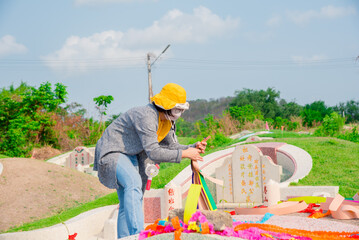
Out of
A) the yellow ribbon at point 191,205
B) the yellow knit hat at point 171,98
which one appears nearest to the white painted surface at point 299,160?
the yellow knit hat at point 171,98

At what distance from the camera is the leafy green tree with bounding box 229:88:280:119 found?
35.7 metres

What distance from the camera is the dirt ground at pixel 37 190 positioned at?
7943 millimetres

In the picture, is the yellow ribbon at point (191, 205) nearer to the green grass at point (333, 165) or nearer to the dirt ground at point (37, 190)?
the green grass at point (333, 165)

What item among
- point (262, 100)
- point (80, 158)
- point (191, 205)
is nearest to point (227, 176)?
point (191, 205)

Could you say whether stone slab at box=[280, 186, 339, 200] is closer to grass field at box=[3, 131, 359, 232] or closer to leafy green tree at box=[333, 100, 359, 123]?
grass field at box=[3, 131, 359, 232]

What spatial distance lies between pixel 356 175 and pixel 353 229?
457cm

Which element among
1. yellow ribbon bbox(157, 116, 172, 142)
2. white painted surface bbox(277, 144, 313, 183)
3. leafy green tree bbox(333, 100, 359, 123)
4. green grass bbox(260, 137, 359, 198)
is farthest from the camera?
leafy green tree bbox(333, 100, 359, 123)

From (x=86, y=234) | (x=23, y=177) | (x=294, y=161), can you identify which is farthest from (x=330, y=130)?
(x=86, y=234)

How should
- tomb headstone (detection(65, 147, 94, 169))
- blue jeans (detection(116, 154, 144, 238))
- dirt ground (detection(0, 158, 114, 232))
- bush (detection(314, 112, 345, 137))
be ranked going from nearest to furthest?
blue jeans (detection(116, 154, 144, 238)) → dirt ground (detection(0, 158, 114, 232)) → bush (detection(314, 112, 345, 137)) → tomb headstone (detection(65, 147, 94, 169))

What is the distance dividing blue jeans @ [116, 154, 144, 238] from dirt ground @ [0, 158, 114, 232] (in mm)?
5416

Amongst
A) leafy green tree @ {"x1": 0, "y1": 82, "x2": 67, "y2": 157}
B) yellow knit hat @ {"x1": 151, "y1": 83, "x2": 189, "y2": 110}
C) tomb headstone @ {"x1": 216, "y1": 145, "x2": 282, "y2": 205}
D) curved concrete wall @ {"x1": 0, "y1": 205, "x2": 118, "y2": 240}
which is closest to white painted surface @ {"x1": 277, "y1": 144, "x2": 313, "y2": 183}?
tomb headstone @ {"x1": 216, "y1": 145, "x2": 282, "y2": 205}

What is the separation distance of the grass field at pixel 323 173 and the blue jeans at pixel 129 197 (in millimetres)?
3051

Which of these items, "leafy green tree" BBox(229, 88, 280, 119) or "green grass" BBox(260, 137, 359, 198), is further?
"leafy green tree" BBox(229, 88, 280, 119)

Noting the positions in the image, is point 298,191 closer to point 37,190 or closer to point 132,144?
point 132,144
